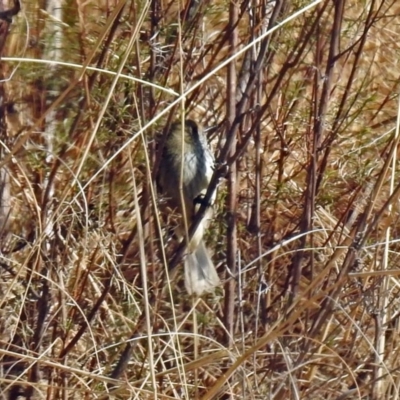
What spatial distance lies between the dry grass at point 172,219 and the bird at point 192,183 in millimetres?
73

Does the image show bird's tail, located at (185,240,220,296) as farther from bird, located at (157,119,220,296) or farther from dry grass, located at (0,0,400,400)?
dry grass, located at (0,0,400,400)

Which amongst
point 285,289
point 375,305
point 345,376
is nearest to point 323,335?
point 345,376

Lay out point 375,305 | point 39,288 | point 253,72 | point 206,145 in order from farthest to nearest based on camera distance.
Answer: point 206,145
point 39,288
point 253,72
point 375,305

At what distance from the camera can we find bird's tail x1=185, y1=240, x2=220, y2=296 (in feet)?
8.27

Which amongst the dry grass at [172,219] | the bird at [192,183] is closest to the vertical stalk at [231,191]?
the dry grass at [172,219]

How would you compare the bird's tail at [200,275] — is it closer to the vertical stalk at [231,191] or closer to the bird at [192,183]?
the bird at [192,183]

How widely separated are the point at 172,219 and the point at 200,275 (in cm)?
19

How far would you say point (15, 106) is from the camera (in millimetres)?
2510

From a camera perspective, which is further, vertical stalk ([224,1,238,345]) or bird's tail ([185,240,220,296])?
bird's tail ([185,240,220,296])

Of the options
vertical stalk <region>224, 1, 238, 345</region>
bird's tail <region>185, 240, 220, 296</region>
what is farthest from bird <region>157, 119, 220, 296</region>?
vertical stalk <region>224, 1, 238, 345</region>

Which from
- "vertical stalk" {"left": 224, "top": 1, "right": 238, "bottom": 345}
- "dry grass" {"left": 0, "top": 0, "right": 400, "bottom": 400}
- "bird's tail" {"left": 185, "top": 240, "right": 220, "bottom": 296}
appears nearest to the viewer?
"dry grass" {"left": 0, "top": 0, "right": 400, "bottom": 400}

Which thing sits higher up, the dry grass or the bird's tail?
the dry grass

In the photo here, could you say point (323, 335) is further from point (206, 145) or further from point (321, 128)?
point (206, 145)

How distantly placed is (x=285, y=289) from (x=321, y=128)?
45cm
